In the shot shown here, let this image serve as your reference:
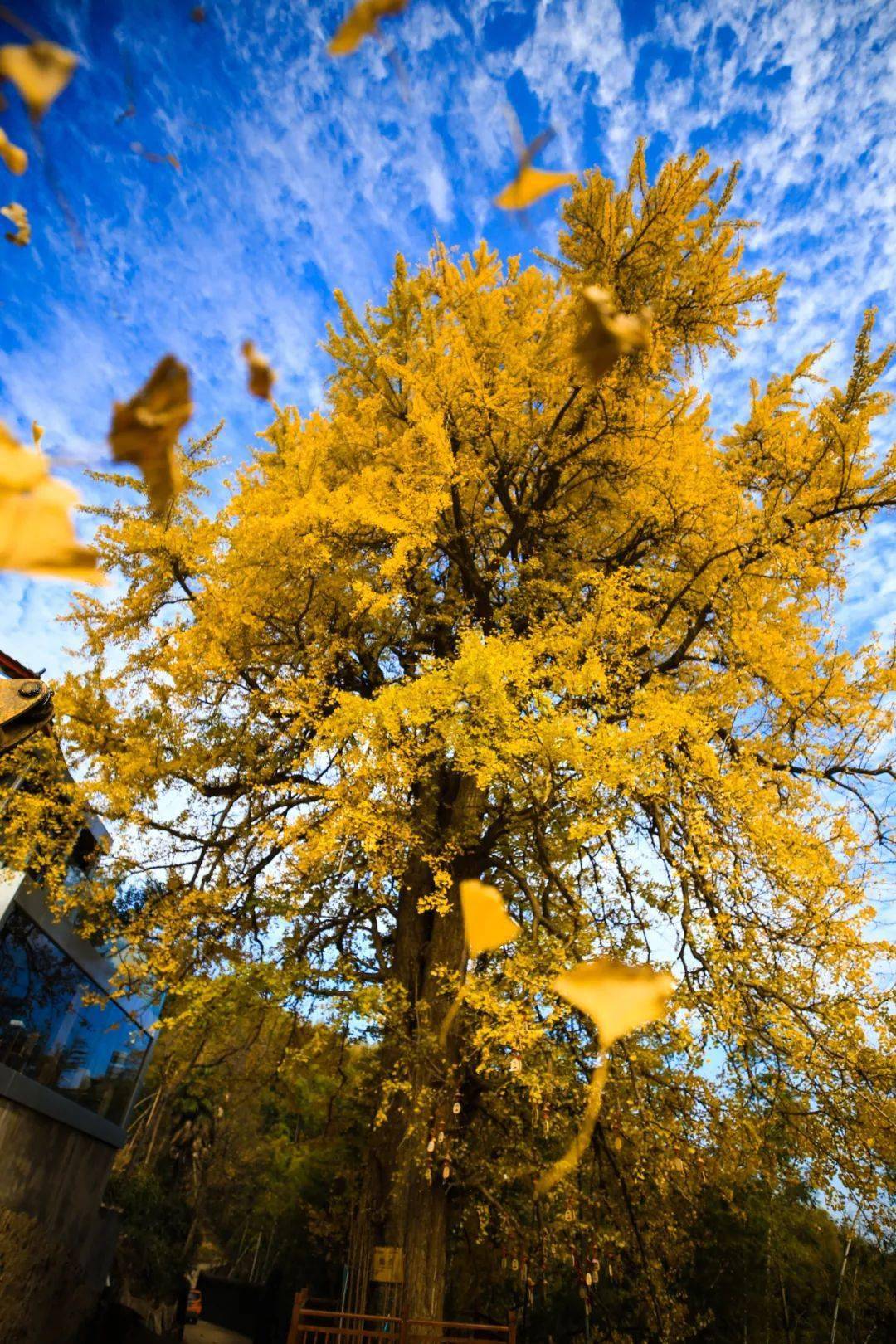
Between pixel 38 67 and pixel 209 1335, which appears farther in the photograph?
pixel 209 1335

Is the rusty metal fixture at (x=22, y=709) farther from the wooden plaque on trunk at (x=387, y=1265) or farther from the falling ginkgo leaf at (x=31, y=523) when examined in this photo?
the falling ginkgo leaf at (x=31, y=523)

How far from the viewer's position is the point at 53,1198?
8828 mm

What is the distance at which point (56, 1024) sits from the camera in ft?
28.6

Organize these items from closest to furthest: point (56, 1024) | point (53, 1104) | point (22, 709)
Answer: point (22, 709) < point (53, 1104) < point (56, 1024)

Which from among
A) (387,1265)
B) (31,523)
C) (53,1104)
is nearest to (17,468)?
(31,523)

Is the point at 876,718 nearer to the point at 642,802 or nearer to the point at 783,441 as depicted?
the point at 642,802

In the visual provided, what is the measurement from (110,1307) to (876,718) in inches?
606

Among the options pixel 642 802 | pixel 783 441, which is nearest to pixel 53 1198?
pixel 642 802

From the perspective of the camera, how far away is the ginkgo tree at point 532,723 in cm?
438

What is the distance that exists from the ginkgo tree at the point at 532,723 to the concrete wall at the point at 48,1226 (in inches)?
109

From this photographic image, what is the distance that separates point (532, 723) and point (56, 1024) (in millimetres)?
8262

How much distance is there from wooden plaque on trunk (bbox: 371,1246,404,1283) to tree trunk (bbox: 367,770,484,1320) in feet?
0.16

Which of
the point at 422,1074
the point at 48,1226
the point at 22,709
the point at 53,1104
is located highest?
the point at 22,709

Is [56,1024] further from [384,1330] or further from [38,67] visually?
[38,67]
